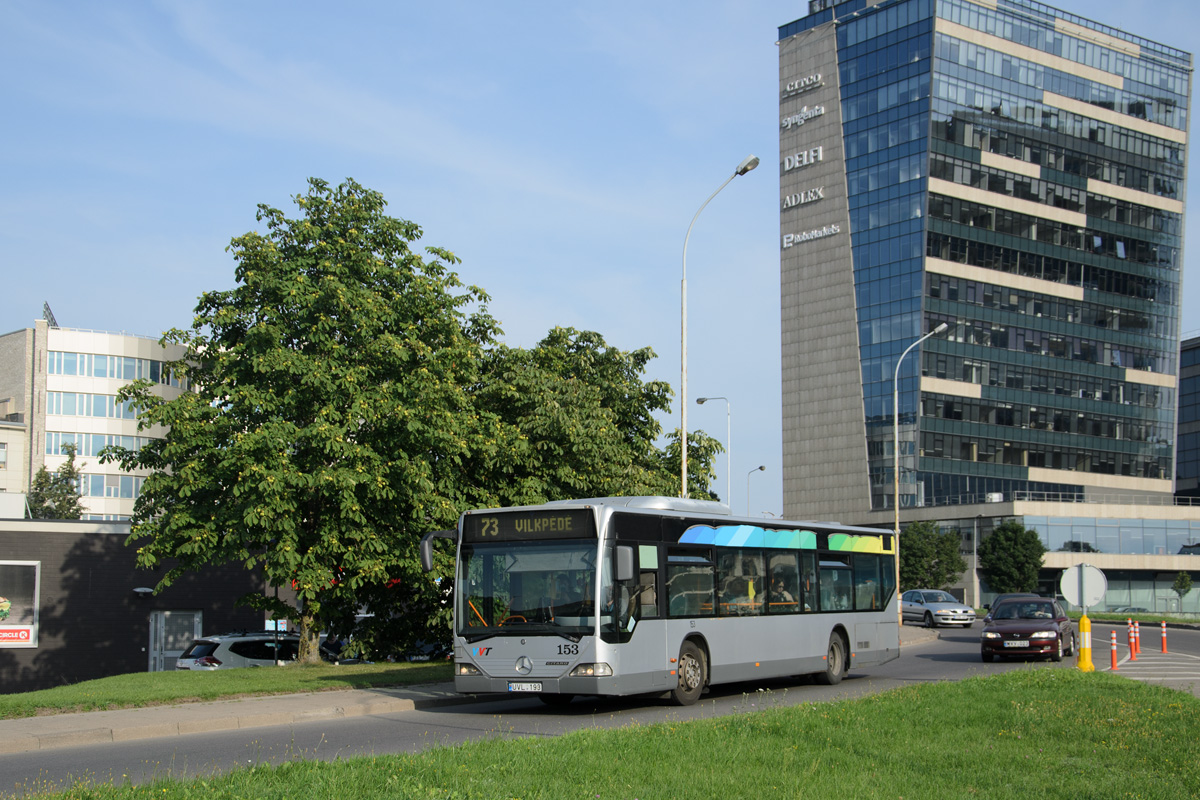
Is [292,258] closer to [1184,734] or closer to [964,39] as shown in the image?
[1184,734]

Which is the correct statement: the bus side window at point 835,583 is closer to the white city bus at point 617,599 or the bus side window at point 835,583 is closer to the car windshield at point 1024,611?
the white city bus at point 617,599

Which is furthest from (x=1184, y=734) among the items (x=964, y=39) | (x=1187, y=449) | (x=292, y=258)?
(x=1187, y=449)

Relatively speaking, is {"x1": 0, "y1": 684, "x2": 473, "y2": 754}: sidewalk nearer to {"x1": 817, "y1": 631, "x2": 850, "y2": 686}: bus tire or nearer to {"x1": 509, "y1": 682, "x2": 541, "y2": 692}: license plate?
{"x1": 509, "y1": 682, "x2": 541, "y2": 692}: license plate

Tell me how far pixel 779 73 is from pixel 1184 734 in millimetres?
105870

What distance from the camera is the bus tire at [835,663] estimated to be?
21.2 metres

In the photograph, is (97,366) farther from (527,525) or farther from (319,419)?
(527,525)

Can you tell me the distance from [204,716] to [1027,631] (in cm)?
1821

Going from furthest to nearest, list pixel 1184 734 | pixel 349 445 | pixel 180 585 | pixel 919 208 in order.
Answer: pixel 919 208 → pixel 180 585 → pixel 349 445 → pixel 1184 734

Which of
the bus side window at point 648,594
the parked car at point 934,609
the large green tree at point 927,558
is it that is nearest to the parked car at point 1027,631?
the bus side window at point 648,594

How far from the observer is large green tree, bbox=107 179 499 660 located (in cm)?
2222

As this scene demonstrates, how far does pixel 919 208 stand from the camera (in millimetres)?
96438

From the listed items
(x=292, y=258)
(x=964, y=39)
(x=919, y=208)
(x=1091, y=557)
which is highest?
(x=964, y=39)

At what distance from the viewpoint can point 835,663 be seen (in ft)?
70.6

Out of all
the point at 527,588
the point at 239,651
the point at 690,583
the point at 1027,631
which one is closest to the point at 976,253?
the point at 1027,631
